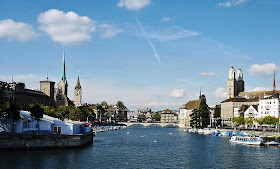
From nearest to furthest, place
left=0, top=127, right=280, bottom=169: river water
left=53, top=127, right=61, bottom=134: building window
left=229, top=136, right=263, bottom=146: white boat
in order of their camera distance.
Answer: left=0, top=127, right=280, bottom=169: river water → left=53, top=127, right=61, bottom=134: building window → left=229, top=136, right=263, bottom=146: white boat

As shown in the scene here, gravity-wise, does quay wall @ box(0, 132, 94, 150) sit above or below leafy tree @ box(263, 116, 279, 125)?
below

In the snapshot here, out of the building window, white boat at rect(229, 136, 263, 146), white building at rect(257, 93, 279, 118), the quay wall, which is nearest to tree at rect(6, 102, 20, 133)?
the quay wall

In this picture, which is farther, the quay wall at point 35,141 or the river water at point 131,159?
the quay wall at point 35,141

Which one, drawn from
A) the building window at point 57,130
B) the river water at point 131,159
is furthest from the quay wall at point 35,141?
the building window at point 57,130

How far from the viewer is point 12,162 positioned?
50250 mm

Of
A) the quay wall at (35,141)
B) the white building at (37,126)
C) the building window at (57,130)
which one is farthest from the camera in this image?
the building window at (57,130)

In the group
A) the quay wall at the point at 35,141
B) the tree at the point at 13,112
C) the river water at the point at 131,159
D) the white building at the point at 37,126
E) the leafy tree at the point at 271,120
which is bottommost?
the river water at the point at 131,159

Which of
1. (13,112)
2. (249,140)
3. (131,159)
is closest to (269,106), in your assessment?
(249,140)

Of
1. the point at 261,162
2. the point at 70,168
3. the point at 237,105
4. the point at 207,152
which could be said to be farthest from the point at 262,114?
the point at 70,168

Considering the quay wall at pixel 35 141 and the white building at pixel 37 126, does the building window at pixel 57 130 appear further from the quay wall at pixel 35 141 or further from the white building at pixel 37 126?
the quay wall at pixel 35 141

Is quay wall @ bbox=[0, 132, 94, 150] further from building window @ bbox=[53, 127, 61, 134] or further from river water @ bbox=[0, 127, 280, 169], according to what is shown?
building window @ bbox=[53, 127, 61, 134]

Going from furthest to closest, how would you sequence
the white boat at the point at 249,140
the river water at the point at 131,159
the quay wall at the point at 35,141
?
the white boat at the point at 249,140 < the quay wall at the point at 35,141 < the river water at the point at 131,159

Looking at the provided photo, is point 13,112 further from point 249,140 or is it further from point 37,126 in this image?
point 249,140

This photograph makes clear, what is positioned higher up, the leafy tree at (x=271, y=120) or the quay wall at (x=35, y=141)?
the leafy tree at (x=271, y=120)
